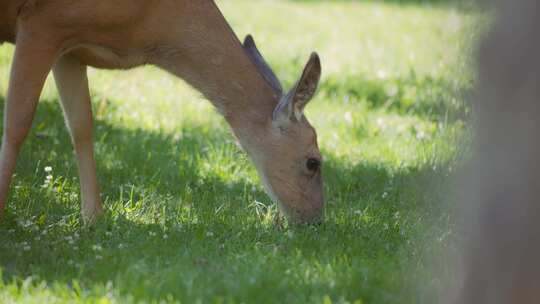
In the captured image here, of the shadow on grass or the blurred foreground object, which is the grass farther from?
the blurred foreground object

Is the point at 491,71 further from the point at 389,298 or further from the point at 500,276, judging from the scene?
the point at 389,298

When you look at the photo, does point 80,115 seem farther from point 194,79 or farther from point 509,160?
point 509,160

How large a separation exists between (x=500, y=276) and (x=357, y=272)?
1518mm

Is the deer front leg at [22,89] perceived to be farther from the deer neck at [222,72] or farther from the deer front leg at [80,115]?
the deer neck at [222,72]

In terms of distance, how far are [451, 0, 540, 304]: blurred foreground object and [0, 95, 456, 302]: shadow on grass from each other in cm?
109

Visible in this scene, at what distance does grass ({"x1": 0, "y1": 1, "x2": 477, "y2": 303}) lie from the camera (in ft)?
16.0

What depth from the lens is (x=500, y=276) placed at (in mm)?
3814

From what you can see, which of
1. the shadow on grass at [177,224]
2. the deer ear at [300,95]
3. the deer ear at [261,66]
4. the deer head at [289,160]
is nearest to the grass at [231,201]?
the shadow on grass at [177,224]

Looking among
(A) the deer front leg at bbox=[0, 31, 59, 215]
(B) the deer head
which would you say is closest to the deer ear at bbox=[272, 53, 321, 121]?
(B) the deer head

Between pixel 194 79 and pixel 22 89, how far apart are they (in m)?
1.19

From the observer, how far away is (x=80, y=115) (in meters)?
7.04

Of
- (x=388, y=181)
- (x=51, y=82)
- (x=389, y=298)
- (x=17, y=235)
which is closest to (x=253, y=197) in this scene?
(x=388, y=181)

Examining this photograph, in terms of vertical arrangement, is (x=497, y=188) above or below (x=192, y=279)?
above

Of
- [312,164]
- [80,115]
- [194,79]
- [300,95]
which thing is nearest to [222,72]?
[194,79]
